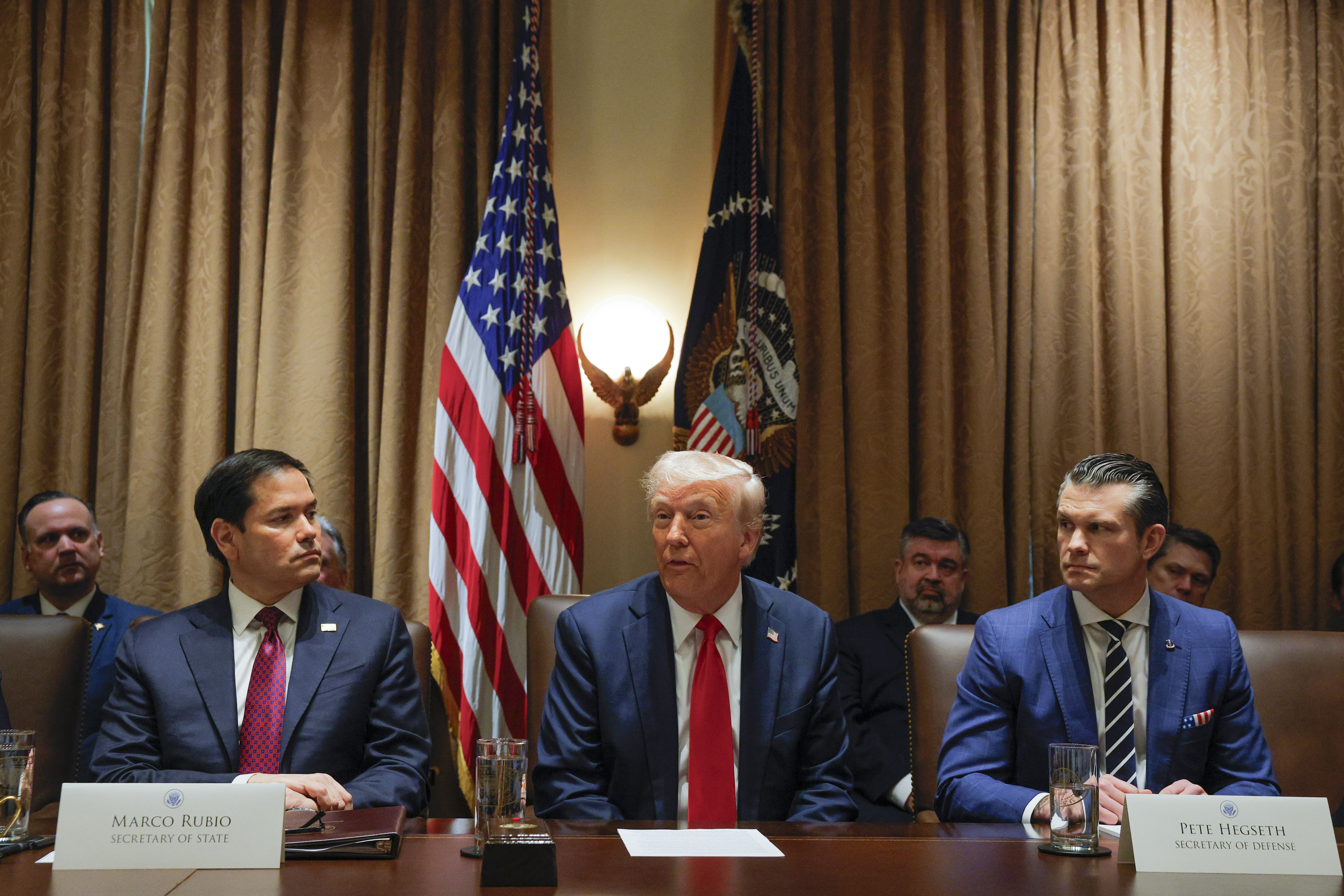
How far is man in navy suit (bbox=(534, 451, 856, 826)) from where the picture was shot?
2.43m

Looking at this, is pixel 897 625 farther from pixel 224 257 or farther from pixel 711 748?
pixel 224 257

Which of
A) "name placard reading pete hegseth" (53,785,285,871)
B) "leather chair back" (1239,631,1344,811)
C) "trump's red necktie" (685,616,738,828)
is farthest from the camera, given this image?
"leather chair back" (1239,631,1344,811)

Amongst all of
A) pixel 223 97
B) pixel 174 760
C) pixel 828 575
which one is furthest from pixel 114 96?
pixel 828 575

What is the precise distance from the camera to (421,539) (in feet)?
13.0

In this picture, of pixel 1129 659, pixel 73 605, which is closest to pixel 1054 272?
pixel 1129 659

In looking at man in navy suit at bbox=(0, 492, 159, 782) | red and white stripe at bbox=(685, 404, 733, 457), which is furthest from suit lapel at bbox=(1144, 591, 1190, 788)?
man in navy suit at bbox=(0, 492, 159, 782)

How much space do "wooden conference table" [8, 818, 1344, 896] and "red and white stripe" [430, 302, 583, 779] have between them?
2000 millimetres

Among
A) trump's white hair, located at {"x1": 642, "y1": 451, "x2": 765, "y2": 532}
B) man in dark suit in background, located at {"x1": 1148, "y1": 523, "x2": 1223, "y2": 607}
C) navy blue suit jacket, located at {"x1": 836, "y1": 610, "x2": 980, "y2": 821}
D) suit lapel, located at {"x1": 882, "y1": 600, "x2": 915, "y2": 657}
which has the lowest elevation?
navy blue suit jacket, located at {"x1": 836, "y1": 610, "x2": 980, "y2": 821}

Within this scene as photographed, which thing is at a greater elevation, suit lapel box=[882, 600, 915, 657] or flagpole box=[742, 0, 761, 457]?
flagpole box=[742, 0, 761, 457]

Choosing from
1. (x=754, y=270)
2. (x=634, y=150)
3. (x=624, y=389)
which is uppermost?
(x=634, y=150)

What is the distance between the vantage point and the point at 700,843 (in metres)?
1.75

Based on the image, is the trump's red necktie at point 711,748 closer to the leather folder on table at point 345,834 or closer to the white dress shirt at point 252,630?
the leather folder on table at point 345,834

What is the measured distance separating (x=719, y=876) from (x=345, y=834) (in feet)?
2.01

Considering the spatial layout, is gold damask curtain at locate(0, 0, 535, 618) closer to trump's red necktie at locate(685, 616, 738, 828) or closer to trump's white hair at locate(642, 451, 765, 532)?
trump's white hair at locate(642, 451, 765, 532)
